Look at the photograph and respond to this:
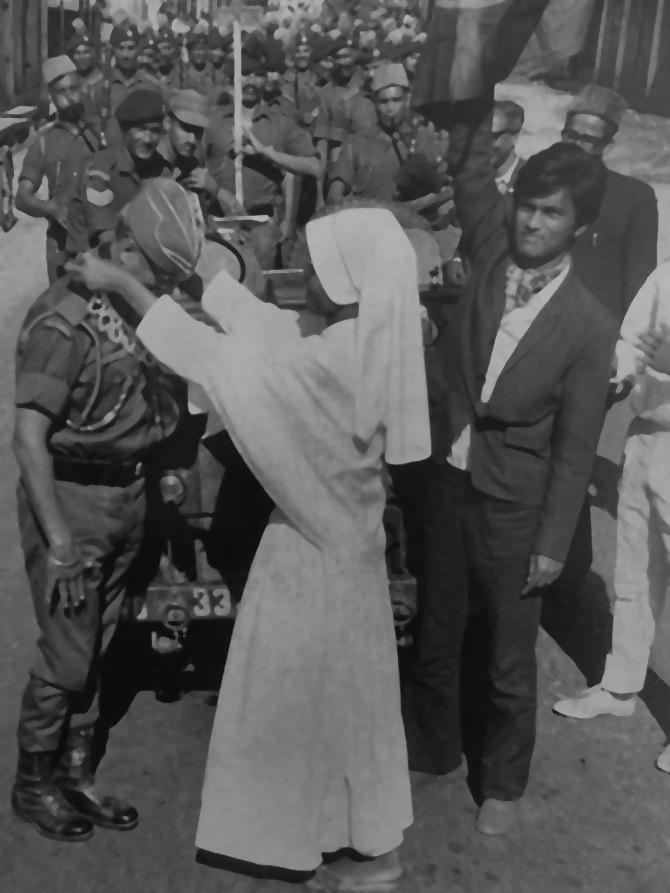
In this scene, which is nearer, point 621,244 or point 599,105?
point 599,105

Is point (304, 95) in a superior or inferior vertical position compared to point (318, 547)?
inferior

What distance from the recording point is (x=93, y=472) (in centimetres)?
392

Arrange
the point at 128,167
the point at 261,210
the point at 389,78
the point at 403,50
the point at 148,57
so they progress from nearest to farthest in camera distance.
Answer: the point at 128,167, the point at 389,78, the point at 261,210, the point at 403,50, the point at 148,57

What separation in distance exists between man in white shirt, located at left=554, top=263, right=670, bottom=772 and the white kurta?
4.63ft

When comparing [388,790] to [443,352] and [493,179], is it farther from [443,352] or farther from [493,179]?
[493,179]

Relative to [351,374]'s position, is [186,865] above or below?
below

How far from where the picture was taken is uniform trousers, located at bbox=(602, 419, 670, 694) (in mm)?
4734

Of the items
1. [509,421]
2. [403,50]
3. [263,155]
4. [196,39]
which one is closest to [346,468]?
[509,421]

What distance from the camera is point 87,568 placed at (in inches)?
153

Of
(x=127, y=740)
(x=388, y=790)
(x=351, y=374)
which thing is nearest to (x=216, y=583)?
(x=127, y=740)

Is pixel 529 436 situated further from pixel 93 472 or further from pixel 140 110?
pixel 140 110

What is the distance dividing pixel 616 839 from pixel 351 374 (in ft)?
6.68

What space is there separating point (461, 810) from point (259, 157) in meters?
6.72

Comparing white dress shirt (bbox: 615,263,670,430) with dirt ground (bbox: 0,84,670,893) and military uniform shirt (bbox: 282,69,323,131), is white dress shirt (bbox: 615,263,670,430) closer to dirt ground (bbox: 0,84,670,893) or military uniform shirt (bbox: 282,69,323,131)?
dirt ground (bbox: 0,84,670,893)
